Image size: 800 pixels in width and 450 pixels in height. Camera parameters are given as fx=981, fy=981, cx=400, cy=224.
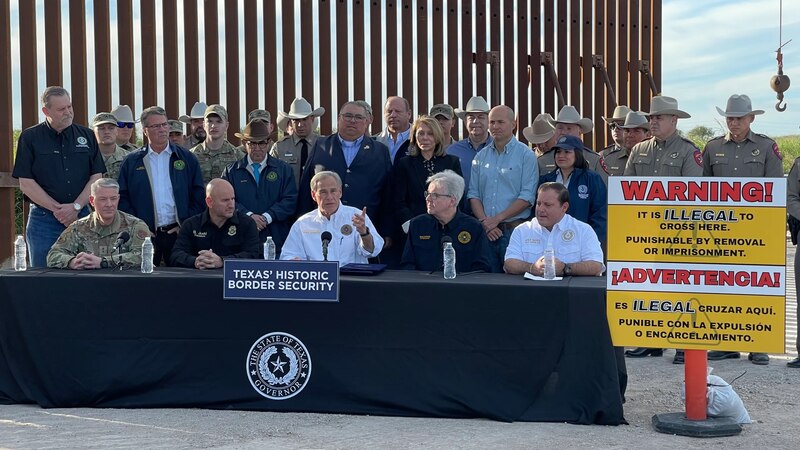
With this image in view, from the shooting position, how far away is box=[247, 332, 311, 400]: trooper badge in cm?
518

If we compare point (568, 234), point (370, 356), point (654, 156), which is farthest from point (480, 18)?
point (370, 356)

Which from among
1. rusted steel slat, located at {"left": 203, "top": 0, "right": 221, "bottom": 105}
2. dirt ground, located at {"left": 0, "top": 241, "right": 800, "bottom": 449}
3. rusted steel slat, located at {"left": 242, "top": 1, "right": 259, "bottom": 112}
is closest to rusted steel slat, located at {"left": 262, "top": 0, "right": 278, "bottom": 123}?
rusted steel slat, located at {"left": 242, "top": 1, "right": 259, "bottom": 112}

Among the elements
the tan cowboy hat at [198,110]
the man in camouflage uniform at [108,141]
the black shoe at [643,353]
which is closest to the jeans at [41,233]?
the man in camouflage uniform at [108,141]

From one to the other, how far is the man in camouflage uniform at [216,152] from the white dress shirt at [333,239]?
6.12ft

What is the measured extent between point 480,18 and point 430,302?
26.3 feet

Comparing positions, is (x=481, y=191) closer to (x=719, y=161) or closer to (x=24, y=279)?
(x=719, y=161)

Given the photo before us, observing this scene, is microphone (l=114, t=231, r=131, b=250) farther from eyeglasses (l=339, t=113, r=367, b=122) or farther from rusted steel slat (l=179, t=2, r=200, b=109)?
rusted steel slat (l=179, t=2, r=200, b=109)

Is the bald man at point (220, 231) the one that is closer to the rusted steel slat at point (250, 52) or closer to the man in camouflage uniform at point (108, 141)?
the man in camouflage uniform at point (108, 141)

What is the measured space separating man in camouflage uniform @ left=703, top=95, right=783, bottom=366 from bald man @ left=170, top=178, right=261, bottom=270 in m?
3.32

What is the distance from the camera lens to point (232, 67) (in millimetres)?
10266

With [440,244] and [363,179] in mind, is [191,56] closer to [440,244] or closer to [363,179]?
[363,179]

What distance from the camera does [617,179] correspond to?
15.9 ft

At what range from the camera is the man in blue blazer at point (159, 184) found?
6969 mm

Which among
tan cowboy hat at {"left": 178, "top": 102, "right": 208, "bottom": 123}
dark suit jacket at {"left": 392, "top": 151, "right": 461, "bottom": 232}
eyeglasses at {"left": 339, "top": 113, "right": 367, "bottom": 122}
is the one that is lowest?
dark suit jacket at {"left": 392, "top": 151, "right": 461, "bottom": 232}
